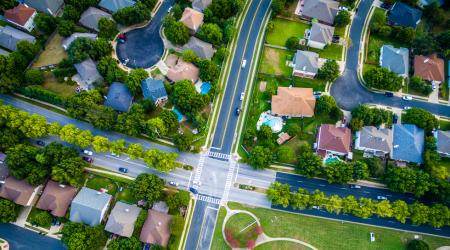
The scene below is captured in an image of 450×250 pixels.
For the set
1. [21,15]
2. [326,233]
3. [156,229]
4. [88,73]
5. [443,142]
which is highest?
[21,15]

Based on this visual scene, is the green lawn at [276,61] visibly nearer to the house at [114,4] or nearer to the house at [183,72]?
the house at [183,72]

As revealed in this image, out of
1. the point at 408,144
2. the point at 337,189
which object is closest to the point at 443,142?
the point at 408,144

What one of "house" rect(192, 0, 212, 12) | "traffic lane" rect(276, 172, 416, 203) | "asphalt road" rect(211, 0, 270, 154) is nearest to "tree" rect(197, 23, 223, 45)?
"asphalt road" rect(211, 0, 270, 154)

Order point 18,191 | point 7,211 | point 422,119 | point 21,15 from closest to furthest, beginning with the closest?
point 7,211
point 18,191
point 422,119
point 21,15

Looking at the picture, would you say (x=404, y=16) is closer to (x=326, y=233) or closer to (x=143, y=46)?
(x=326, y=233)

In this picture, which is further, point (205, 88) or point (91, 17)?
point (91, 17)

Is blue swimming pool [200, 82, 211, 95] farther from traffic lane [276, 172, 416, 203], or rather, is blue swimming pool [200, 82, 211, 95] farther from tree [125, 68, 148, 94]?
traffic lane [276, 172, 416, 203]
